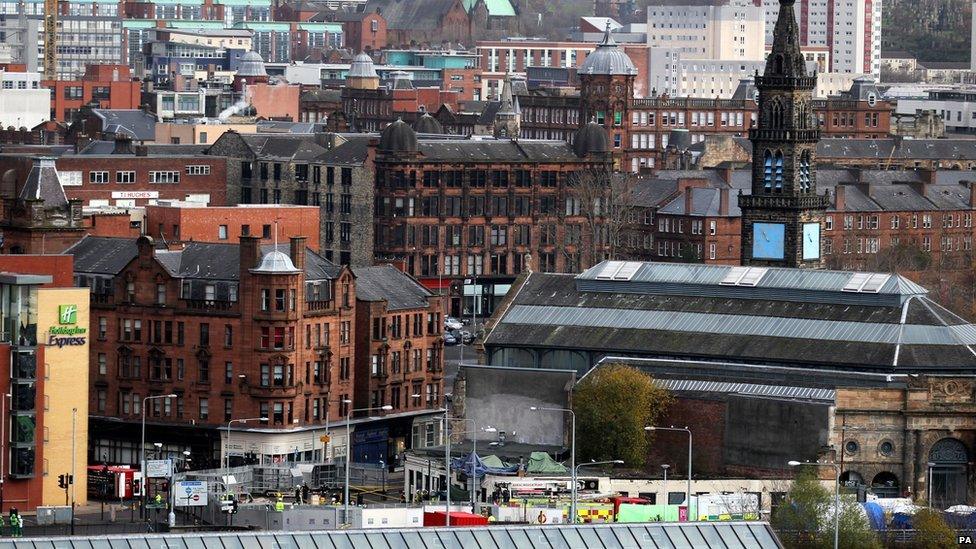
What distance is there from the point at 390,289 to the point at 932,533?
4863 centimetres

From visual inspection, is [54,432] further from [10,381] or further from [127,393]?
[127,393]

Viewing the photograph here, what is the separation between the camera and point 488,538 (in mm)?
90938

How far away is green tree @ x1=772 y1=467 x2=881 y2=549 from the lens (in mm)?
117500

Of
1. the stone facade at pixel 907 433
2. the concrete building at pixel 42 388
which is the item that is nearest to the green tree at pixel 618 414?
the stone facade at pixel 907 433

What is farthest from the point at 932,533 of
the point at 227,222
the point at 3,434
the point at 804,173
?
the point at 227,222

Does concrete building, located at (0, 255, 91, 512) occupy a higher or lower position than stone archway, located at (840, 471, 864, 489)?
higher

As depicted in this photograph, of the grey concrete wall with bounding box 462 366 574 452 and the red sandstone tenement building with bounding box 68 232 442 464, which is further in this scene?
the red sandstone tenement building with bounding box 68 232 442 464

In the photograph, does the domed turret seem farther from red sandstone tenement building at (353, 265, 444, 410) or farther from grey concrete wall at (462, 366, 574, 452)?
grey concrete wall at (462, 366, 574, 452)

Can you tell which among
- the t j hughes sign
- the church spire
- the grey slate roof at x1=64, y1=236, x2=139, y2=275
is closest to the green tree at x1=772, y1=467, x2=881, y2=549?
the t j hughes sign

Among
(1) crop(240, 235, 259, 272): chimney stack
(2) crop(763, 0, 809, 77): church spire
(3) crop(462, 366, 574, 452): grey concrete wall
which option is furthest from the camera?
(2) crop(763, 0, 809, 77): church spire

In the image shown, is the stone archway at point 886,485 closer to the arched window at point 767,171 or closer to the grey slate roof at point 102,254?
the grey slate roof at point 102,254

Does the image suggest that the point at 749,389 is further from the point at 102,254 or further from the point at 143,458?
the point at 102,254

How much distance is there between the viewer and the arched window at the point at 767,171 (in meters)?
176

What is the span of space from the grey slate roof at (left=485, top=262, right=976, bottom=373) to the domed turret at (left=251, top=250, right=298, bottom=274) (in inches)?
419
